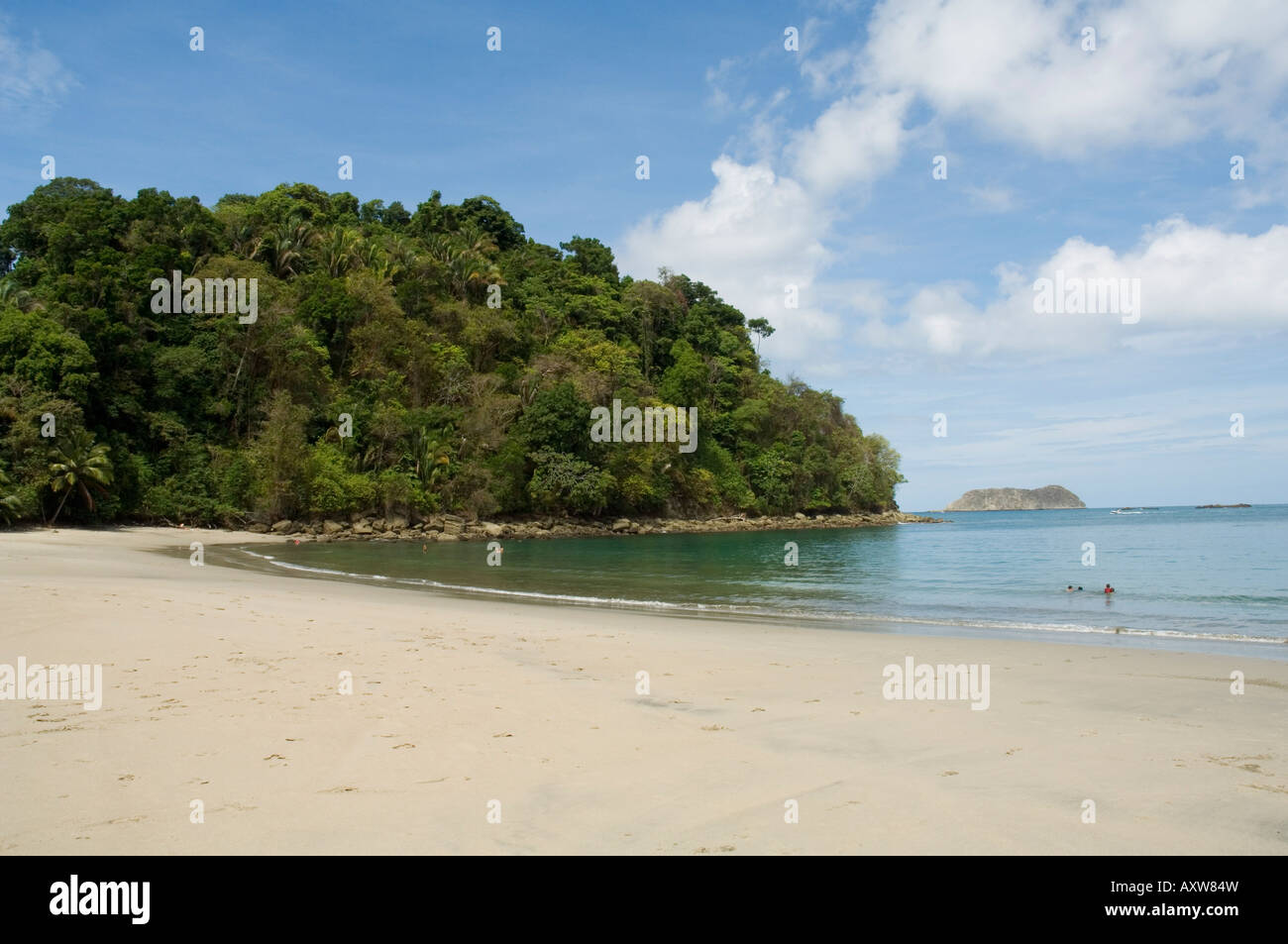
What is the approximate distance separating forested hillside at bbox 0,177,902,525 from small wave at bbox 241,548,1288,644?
2619 cm

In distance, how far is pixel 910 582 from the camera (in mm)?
27312

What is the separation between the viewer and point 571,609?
63.5ft

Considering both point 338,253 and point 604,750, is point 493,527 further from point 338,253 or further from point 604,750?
point 604,750

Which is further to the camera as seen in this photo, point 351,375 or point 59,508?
point 351,375

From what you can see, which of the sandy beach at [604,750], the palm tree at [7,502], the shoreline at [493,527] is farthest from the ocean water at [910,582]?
the palm tree at [7,502]

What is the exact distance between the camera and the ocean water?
17.6 m

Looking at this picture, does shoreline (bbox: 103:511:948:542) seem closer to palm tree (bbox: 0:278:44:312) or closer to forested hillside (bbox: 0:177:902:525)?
forested hillside (bbox: 0:177:902:525)

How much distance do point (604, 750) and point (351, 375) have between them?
58.4 m

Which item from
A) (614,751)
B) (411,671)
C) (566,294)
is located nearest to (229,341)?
(566,294)

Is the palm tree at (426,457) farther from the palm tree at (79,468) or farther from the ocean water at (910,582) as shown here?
the palm tree at (79,468)

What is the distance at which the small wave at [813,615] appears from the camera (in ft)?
52.5

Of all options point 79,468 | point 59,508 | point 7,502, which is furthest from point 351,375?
point 7,502
